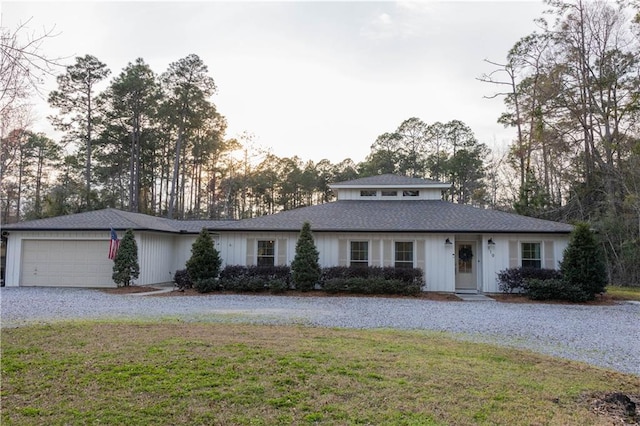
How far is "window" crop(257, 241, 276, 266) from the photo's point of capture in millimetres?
16047

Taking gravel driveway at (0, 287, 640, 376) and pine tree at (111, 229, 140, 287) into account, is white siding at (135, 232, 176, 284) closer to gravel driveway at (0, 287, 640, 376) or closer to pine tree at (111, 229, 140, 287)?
pine tree at (111, 229, 140, 287)

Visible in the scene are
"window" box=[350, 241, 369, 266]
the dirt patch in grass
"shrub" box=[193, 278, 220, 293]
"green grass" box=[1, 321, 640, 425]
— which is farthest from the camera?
"window" box=[350, 241, 369, 266]

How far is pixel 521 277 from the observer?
14.2m

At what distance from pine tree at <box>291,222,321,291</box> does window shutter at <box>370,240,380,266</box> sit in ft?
7.08

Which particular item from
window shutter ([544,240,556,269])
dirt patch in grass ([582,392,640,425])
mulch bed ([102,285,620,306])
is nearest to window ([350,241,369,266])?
mulch bed ([102,285,620,306])

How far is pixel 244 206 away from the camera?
3956 cm

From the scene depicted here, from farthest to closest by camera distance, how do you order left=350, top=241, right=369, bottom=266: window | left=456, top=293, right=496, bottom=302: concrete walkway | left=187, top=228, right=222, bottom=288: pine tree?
left=350, top=241, right=369, bottom=266: window → left=187, top=228, right=222, bottom=288: pine tree → left=456, top=293, right=496, bottom=302: concrete walkway

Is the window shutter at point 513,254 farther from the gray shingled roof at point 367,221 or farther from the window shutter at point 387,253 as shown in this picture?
the window shutter at point 387,253

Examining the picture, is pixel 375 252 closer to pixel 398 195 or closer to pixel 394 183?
pixel 398 195

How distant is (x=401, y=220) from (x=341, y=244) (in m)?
2.58

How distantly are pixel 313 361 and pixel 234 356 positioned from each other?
3.33 feet

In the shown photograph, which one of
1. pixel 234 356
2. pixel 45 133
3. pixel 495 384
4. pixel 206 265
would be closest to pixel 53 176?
pixel 45 133

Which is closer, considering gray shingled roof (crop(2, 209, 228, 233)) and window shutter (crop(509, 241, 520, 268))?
window shutter (crop(509, 241, 520, 268))

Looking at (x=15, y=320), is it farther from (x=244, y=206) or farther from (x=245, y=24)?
(x=244, y=206)
